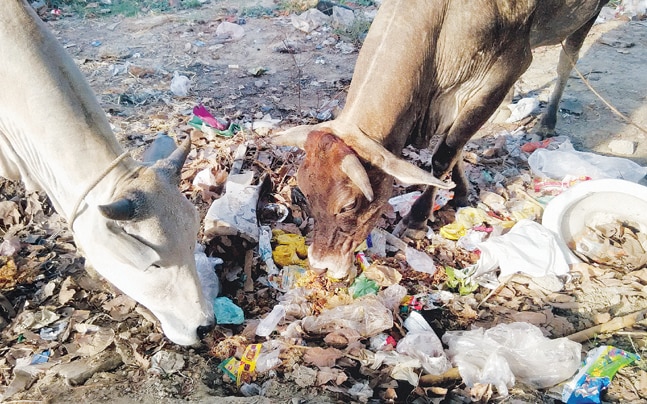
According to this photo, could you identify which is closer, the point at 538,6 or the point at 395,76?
the point at 395,76

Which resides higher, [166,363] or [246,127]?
[166,363]

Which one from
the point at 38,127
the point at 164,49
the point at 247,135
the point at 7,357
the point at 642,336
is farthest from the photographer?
the point at 164,49

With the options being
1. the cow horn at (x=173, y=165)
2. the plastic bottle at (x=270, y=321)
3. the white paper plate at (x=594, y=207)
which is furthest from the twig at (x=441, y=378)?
the cow horn at (x=173, y=165)

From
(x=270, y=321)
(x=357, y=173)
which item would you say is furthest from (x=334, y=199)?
(x=270, y=321)

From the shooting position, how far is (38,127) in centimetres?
263

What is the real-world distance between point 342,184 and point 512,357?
154 cm

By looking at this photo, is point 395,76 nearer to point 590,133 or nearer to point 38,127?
point 38,127

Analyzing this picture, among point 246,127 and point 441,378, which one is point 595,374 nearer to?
point 441,378

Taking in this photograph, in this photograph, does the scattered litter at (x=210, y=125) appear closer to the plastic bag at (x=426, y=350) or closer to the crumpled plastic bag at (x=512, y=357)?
the plastic bag at (x=426, y=350)

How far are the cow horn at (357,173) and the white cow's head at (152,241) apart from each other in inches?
38.8

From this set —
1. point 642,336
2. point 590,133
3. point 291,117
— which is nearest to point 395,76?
point 642,336

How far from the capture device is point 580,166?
195 inches

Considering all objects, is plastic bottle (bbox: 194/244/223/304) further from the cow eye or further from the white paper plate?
the white paper plate

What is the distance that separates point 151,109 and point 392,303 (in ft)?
15.1
